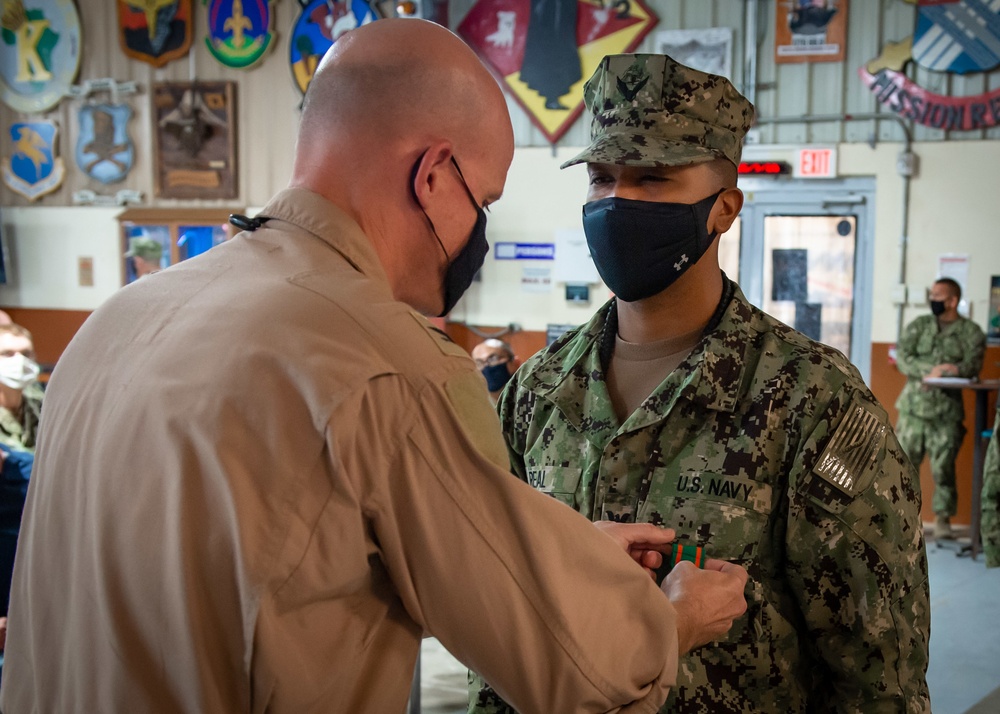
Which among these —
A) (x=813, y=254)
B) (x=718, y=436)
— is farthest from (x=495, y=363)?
→ (x=718, y=436)

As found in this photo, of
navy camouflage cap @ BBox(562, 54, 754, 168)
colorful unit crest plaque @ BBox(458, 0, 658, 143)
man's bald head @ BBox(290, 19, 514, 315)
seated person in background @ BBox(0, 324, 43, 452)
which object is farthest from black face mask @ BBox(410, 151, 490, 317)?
colorful unit crest plaque @ BBox(458, 0, 658, 143)

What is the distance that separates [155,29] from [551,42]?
12.3 feet

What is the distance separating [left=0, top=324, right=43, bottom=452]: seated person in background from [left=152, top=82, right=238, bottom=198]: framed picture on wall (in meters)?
3.59

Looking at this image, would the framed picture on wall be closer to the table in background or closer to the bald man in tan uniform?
the table in background

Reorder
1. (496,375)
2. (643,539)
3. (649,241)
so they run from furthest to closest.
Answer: (496,375) < (649,241) < (643,539)

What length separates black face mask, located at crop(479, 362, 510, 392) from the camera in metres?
5.17

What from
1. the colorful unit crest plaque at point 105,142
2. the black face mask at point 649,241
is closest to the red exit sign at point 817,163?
the black face mask at point 649,241

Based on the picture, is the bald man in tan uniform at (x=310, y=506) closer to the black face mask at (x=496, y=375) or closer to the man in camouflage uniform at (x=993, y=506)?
the man in camouflage uniform at (x=993, y=506)

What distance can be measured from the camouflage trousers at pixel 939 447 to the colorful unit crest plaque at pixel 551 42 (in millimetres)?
3452

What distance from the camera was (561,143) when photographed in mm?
7516

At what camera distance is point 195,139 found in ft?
27.9

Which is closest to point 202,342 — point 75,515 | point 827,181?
point 75,515

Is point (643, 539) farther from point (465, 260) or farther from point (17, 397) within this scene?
point (17, 397)

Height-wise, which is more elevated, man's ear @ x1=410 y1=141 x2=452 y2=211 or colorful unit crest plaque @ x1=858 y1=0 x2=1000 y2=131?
colorful unit crest plaque @ x1=858 y1=0 x2=1000 y2=131
